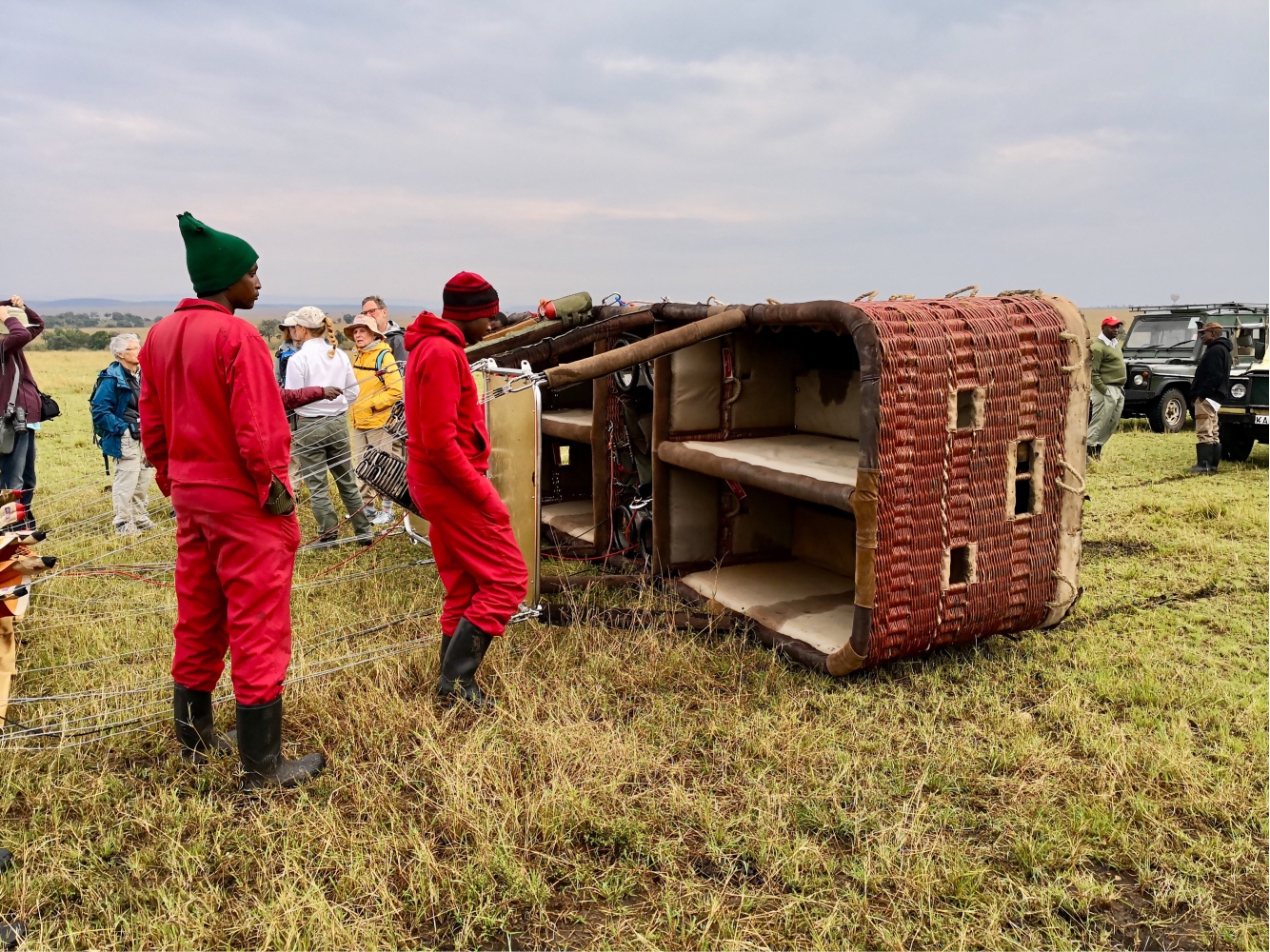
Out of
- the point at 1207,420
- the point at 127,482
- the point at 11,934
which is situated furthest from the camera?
the point at 1207,420

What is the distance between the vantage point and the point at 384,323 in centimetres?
882

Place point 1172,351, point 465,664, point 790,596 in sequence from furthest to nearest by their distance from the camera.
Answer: point 1172,351 < point 790,596 < point 465,664

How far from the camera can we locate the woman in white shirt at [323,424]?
23.5 feet

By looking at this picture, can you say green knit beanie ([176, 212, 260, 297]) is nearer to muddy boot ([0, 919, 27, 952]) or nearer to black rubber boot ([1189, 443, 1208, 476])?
muddy boot ([0, 919, 27, 952])

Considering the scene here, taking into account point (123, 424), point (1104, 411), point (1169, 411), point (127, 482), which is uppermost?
point (123, 424)

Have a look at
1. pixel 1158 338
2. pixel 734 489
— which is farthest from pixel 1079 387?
pixel 1158 338

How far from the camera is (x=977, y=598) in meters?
4.33

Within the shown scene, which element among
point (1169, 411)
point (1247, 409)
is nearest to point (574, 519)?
point (1247, 409)

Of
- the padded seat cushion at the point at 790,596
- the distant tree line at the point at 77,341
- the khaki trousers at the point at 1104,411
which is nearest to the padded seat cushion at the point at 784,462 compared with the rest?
the padded seat cushion at the point at 790,596

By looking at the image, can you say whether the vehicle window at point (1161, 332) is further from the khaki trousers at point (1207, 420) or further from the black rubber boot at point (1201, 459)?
the black rubber boot at point (1201, 459)

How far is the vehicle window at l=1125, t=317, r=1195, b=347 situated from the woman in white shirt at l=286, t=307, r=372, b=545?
13764mm

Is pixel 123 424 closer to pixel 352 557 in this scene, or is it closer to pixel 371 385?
pixel 371 385

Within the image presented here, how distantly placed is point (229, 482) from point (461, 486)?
0.99 meters

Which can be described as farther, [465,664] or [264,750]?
[465,664]
